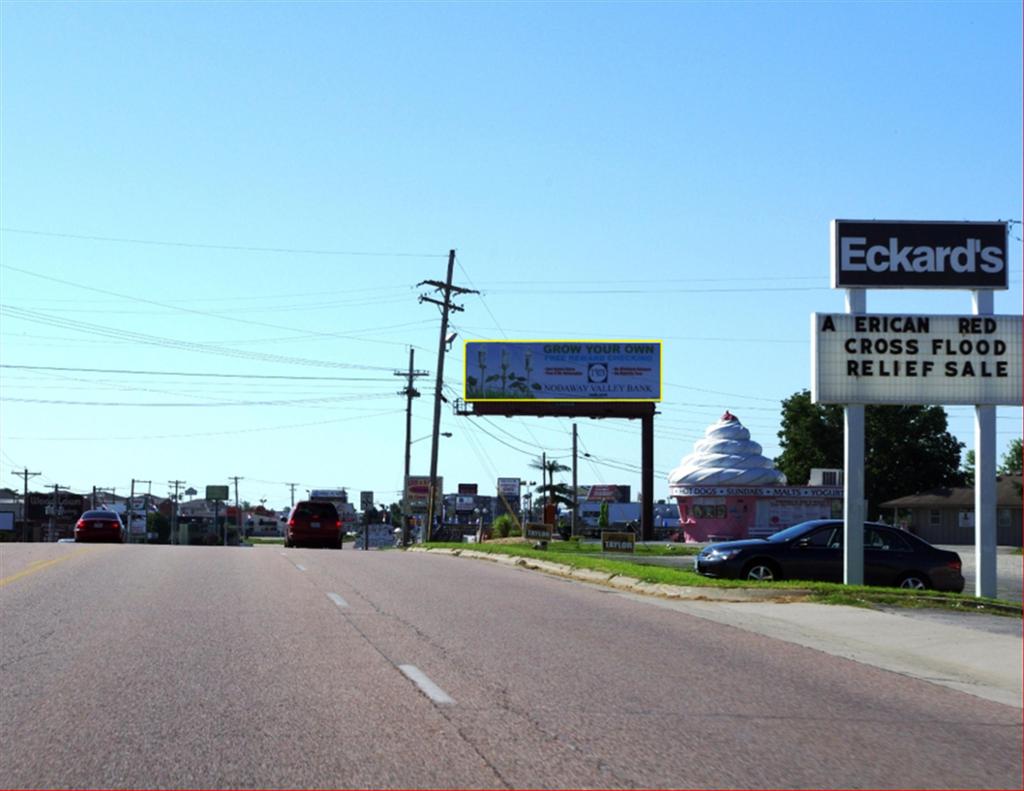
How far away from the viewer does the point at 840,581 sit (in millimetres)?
23812

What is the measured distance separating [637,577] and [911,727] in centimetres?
1474

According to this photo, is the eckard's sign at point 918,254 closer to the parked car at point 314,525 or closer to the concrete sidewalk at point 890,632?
the concrete sidewalk at point 890,632

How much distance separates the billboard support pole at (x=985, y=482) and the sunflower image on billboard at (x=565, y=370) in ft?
147

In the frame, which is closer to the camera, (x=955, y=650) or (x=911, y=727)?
(x=911, y=727)

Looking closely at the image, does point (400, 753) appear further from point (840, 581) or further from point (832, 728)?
point (840, 581)

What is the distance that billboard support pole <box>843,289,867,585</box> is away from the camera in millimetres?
22047

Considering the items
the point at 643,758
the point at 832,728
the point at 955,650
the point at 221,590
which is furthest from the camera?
the point at 221,590

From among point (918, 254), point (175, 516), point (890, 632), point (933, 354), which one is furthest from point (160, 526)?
point (890, 632)

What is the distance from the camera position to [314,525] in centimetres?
4450

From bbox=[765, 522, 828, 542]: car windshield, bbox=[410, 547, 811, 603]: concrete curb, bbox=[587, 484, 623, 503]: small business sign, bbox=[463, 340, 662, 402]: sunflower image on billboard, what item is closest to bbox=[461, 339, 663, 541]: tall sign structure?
bbox=[463, 340, 662, 402]: sunflower image on billboard

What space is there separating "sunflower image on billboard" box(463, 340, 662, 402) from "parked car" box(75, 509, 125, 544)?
22511 millimetres

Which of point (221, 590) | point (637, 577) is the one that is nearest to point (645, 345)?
point (637, 577)

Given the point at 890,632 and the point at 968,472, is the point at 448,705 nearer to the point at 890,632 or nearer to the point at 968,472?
the point at 890,632

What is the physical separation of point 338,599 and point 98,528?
3277 cm
